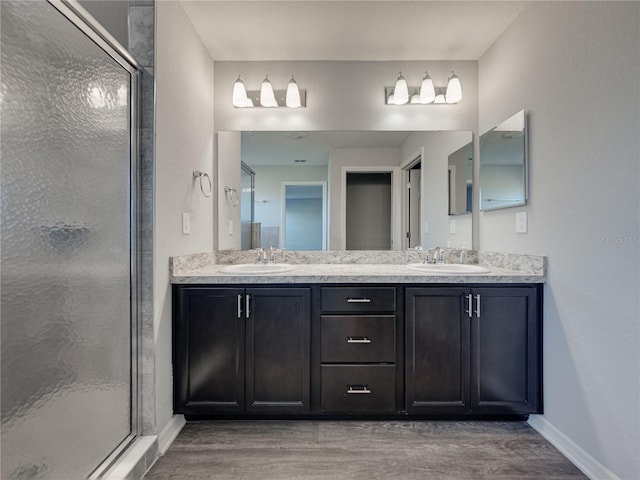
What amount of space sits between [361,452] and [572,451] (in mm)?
1035

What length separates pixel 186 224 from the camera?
2059 mm

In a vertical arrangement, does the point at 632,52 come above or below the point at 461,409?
above

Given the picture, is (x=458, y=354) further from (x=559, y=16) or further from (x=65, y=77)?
(x=65, y=77)

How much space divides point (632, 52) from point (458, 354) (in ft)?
5.22

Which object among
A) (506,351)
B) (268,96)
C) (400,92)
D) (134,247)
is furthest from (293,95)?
(506,351)

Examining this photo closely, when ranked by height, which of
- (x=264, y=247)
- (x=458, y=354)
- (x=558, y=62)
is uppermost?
(x=558, y=62)

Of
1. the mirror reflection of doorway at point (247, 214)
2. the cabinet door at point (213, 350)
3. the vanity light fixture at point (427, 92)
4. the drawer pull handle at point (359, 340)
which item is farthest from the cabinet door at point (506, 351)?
the mirror reflection of doorway at point (247, 214)

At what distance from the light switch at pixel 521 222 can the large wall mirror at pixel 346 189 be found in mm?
483

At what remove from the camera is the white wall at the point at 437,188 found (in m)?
2.57

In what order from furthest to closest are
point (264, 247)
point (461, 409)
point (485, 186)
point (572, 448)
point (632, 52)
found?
1. point (264, 247)
2. point (485, 186)
3. point (461, 409)
4. point (572, 448)
5. point (632, 52)

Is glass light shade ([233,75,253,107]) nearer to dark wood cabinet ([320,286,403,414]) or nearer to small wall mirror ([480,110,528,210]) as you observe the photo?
dark wood cabinet ([320,286,403,414])

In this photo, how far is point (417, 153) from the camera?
8.44 feet

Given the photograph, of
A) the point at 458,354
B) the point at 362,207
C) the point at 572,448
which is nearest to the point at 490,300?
the point at 458,354

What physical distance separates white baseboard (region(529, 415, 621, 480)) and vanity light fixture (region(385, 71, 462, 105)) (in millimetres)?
2171
